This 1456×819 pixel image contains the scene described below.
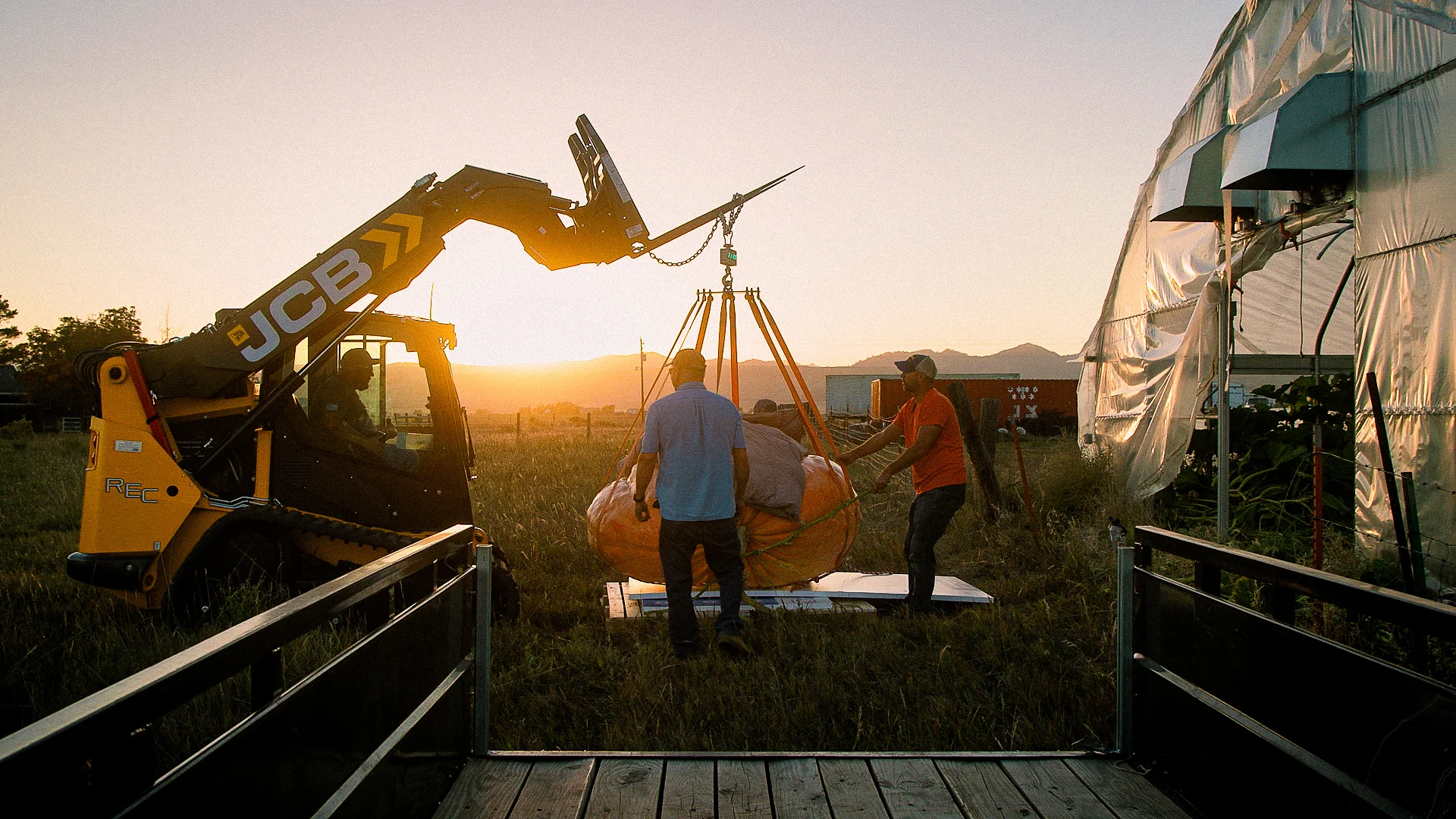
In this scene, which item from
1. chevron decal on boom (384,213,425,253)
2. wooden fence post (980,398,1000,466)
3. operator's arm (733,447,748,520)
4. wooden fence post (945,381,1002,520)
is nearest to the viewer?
operator's arm (733,447,748,520)

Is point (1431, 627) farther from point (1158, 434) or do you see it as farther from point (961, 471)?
point (1158, 434)

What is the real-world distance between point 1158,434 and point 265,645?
35.6 ft

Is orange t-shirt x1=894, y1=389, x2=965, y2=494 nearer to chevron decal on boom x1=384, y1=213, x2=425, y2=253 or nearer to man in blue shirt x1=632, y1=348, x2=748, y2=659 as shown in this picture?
man in blue shirt x1=632, y1=348, x2=748, y2=659

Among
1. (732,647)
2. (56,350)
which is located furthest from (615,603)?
(56,350)

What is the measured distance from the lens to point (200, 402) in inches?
253

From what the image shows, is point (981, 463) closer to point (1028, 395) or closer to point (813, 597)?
point (813, 597)

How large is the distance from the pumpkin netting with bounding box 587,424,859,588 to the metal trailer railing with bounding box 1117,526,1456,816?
2.91 metres

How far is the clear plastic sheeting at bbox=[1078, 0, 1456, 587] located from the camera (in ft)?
23.4

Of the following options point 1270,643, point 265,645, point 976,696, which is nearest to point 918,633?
point 976,696

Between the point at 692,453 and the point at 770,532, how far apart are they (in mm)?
1046

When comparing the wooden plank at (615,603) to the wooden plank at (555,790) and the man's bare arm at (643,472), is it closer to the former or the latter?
the man's bare arm at (643,472)

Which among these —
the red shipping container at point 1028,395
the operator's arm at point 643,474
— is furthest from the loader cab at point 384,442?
the red shipping container at point 1028,395

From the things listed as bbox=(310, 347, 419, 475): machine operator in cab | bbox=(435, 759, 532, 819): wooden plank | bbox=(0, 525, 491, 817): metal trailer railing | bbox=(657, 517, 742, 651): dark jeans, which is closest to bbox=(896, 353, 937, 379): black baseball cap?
bbox=(657, 517, 742, 651): dark jeans

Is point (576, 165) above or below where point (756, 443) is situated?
above
